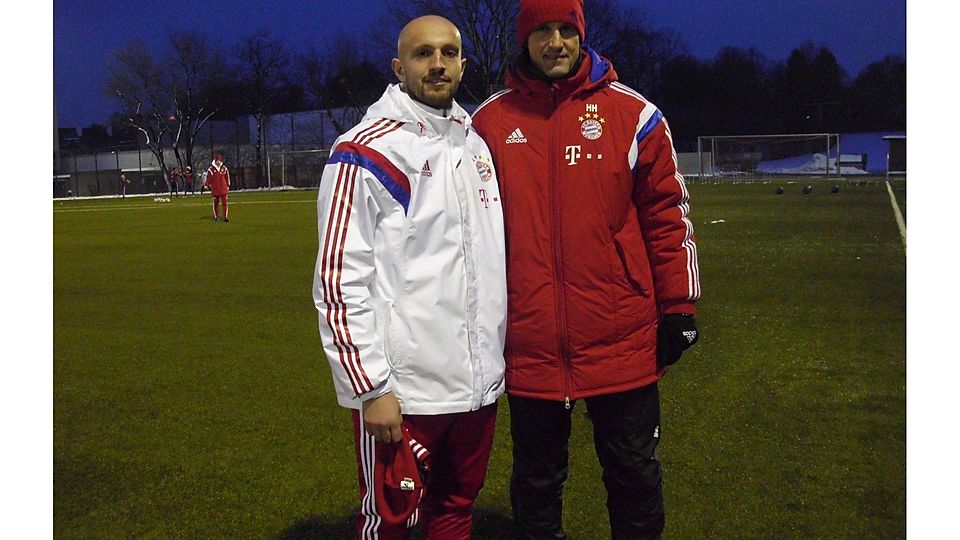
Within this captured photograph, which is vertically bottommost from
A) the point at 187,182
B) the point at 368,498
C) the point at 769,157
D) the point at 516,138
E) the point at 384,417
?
the point at 368,498

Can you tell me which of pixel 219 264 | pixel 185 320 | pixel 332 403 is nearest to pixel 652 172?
pixel 332 403

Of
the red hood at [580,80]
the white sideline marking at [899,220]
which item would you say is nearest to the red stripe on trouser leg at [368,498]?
the red hood at [580,80]

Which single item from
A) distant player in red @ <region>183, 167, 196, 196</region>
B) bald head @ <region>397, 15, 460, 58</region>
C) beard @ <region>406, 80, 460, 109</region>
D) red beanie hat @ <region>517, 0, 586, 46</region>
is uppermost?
distant player in red @ <region>183, 167, 196, 196</region>

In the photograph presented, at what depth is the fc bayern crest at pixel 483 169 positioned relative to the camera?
270 centimetres

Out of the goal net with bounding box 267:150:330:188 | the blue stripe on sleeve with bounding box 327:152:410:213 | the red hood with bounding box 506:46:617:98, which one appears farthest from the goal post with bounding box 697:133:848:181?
the blue stripe on sleeve with bounding box 327:152:410:213

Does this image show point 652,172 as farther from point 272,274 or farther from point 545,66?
point 272,274

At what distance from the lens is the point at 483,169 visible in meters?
2.71

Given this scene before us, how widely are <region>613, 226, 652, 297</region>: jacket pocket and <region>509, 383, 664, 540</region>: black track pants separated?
0.36 meters

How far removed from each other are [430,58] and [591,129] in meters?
0.59

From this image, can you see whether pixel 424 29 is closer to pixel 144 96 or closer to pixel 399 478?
pixel 399 478

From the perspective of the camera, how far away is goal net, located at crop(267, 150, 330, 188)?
5134 cm

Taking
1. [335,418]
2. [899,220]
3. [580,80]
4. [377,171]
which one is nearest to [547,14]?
[580,80]

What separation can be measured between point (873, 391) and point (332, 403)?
343cm

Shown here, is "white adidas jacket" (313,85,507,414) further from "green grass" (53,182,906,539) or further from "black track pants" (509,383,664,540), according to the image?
"green grass" (53,182,906,539)
